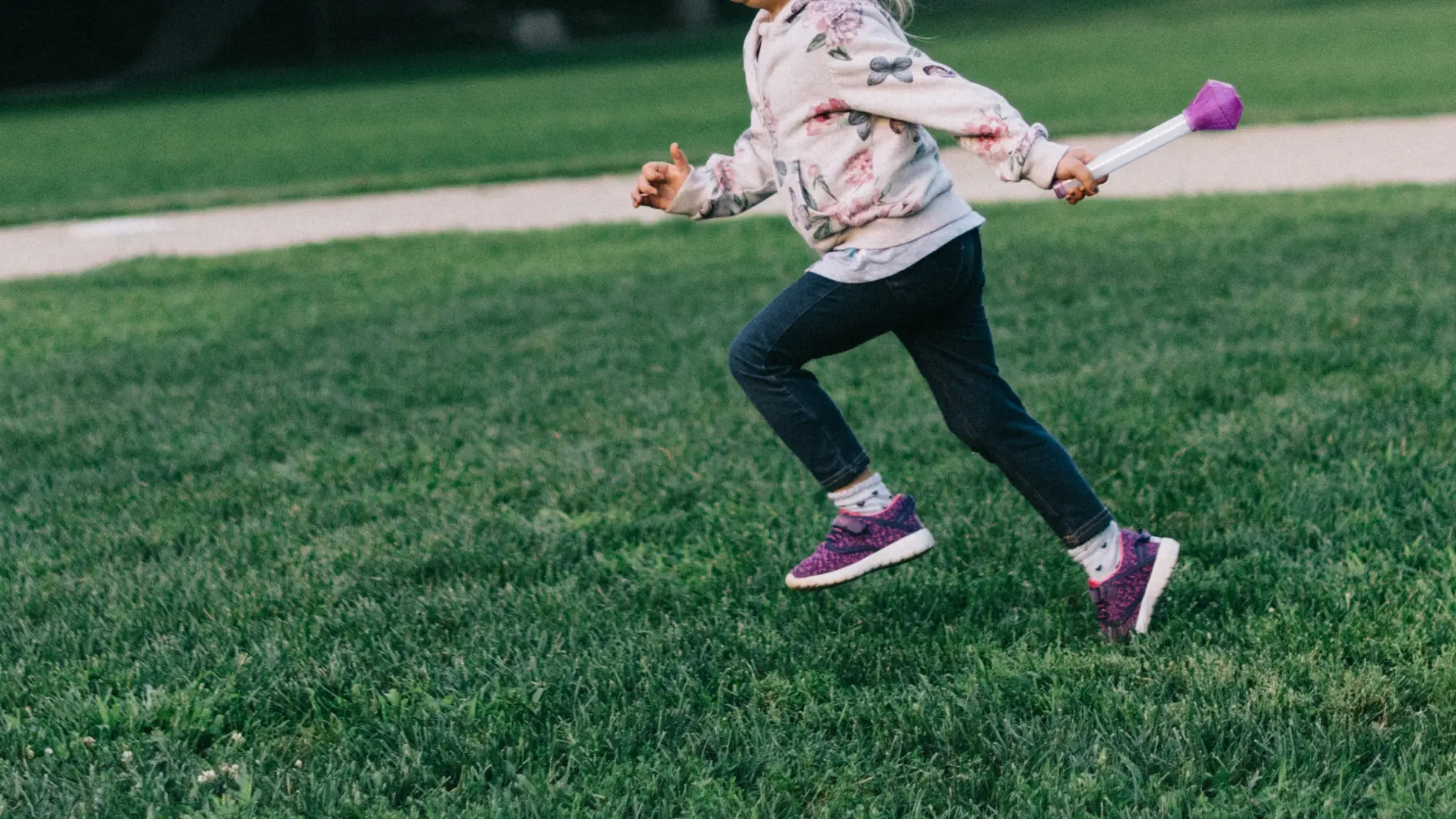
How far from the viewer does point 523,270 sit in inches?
332

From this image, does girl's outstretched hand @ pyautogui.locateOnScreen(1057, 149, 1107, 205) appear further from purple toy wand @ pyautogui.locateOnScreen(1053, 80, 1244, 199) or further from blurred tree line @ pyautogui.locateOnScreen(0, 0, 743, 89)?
blurred tree line @ pyautogui.locateOnScreen(0, 0, 743, 89)

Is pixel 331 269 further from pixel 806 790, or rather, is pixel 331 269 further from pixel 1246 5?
pixel 1246 5

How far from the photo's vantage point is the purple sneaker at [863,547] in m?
3.01

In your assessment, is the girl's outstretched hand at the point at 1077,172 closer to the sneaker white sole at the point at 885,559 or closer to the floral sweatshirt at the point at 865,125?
the floral sweatshirt at the point at 865,125

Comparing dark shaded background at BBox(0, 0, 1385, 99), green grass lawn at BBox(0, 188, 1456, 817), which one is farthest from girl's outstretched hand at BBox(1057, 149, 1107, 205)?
dark shaded background at BBox(0, 0, 1385, 99)

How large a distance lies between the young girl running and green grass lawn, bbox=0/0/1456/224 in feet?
35.4

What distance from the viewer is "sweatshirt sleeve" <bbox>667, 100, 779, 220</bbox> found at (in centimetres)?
304

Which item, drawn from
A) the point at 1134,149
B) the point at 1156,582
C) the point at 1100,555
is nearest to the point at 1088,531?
the point at 1100,555

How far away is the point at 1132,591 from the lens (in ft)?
9.53

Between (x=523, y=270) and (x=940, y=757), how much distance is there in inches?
249

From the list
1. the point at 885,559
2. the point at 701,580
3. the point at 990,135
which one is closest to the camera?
the point at 990,135

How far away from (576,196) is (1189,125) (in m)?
9.93

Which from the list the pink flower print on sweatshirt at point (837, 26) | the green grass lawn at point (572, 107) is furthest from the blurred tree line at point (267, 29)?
the pink flower print on sweatshirt at point (837, 26)

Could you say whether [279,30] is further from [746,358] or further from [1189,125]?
[1189,125]
